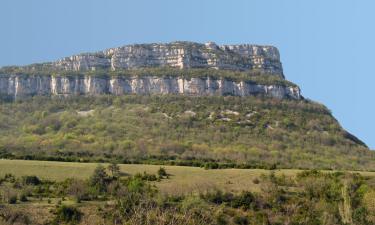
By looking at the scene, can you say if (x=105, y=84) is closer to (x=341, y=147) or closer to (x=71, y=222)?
(x=341, y=147)

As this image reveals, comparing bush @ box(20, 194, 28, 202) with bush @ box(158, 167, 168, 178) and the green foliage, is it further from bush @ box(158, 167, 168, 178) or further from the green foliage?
bush @ box(158, 167, 168, 178)

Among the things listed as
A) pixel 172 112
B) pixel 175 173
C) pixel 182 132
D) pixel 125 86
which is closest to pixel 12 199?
pixel 175 173

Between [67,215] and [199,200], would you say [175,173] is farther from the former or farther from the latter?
[67,215]

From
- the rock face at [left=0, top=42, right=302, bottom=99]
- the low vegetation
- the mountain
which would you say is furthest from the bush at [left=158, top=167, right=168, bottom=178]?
the rock face at [left=0, top=42, right=302, bottom=99]

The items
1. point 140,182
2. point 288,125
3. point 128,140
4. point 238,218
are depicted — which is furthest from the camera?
point 288,125

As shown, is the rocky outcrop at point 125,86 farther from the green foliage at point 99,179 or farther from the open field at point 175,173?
the green foliage at point 99,179

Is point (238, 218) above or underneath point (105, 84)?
underneath

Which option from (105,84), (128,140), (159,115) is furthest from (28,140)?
(105,84)

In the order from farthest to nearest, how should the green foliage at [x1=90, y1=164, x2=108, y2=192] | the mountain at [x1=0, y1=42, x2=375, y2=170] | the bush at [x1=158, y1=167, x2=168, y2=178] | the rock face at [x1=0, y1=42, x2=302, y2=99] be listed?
the rock face at [x1=0, y1=42, x2=302, y2=99], the mountain at [x1=0, y1=42, x2=375, y2=170], the bush at [x1=158, y1=167, x2=168, y2=178], the green foliage at [x1=90, y1=164, x2=108, y2=192]

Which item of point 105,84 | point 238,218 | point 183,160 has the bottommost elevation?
point 238,218
